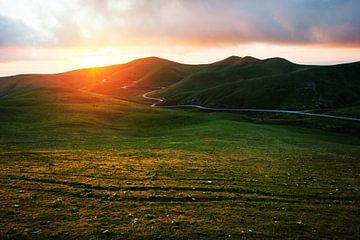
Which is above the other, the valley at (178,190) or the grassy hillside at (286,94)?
the grassy hillside at (286,94)

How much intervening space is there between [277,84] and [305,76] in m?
21.7

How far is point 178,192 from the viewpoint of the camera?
23.2m

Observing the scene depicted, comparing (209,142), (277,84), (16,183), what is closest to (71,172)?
(16,183)

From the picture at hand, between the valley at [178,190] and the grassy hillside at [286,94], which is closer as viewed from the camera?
the valley at [178,190]

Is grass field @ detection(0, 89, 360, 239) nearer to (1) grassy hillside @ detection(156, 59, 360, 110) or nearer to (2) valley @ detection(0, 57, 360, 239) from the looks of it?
(2) valley @ detection(0, 57, 360, 239)

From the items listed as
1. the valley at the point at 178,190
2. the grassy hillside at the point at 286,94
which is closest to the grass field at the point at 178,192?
the valley at the point at 178,190

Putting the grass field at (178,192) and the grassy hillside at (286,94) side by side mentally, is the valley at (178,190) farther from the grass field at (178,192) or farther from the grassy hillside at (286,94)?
the grassy hillside at (286,94)

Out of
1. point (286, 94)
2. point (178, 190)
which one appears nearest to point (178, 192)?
point (178, 190)

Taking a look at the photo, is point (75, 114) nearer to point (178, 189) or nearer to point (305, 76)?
point (178, 189)

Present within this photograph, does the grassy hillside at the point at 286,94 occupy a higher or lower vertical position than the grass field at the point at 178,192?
higher

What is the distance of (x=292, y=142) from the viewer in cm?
5394

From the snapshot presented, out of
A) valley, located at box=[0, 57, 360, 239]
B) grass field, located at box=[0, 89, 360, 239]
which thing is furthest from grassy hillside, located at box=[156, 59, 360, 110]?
grass field, located at box=[0, 89, 360, 239]

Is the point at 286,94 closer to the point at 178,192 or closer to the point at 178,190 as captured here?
the point at 178,190

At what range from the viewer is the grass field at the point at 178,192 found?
1731 cm
